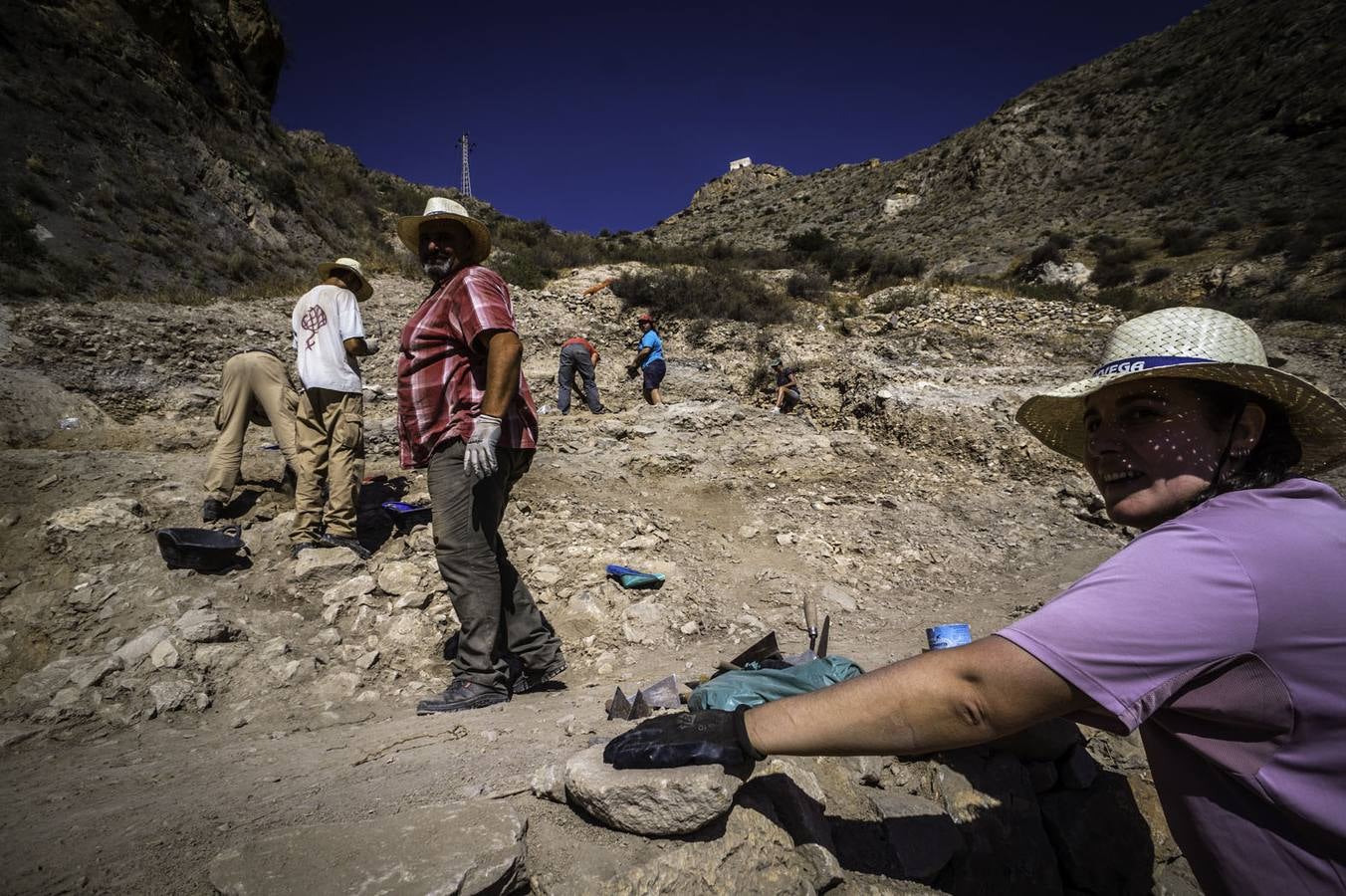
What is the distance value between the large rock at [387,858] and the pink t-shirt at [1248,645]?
1.27m

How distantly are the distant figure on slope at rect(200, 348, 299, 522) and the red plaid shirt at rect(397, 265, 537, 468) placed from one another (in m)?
2.35

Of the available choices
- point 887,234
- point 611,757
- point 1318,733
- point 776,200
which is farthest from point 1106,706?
point 776,200

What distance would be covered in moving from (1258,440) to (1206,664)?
2.13 ft

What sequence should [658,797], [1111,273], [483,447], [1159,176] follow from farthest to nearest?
[1159,176]
[1111,273]
[483,447]
[658,797]

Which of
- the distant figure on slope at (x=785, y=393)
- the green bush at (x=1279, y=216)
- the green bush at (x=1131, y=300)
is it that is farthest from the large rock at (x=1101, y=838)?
the green bush at (x=1279, y=216)

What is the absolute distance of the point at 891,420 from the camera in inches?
320

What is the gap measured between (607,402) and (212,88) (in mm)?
16170

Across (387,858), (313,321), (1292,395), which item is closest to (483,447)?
(387,858)

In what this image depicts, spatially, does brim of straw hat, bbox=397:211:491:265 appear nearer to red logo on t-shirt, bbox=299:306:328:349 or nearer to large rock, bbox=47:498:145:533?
red logo on t-shirt, bbox=299:306:328:349

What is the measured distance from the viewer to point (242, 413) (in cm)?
431

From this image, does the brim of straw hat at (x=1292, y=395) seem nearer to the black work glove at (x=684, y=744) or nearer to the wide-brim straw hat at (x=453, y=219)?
the black work glove at (x=684, y=744)

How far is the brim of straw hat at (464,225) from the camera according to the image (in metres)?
2.86

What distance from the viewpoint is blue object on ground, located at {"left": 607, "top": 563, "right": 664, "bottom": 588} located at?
13.5ft

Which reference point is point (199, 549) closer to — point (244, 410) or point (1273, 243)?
point (244, 410)
